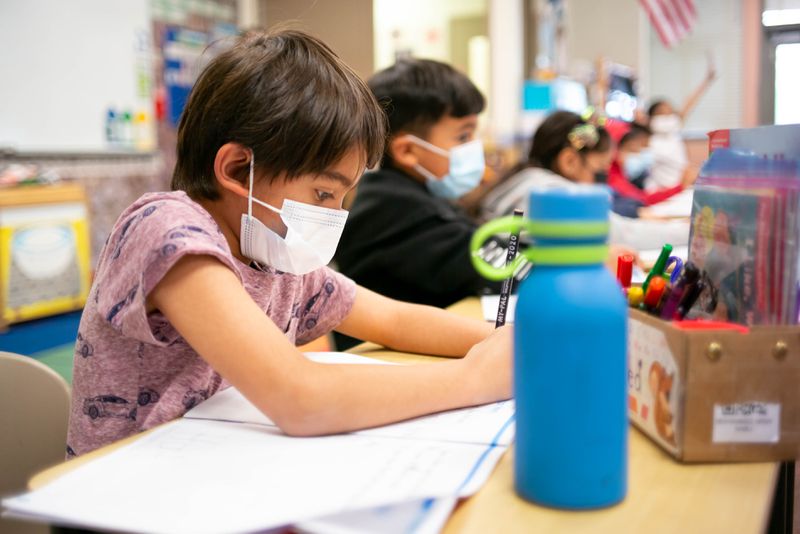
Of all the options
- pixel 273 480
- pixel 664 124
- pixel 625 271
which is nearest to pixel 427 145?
pixel 625 271

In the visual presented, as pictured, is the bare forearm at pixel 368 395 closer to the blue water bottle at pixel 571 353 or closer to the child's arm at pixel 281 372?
the child's arm at pixel 281 372

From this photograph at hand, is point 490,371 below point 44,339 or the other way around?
the other way around

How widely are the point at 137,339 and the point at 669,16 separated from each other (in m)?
4.87

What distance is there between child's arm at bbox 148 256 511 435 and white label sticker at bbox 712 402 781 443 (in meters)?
0.23

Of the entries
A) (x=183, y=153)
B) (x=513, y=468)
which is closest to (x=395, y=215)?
(x=183, y=153)

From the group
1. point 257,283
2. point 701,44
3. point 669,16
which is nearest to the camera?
point 257,283

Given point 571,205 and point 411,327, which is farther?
point 411,327

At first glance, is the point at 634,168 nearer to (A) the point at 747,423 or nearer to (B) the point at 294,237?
(B) the point at 294,237

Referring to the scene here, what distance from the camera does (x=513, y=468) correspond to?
0.54 m

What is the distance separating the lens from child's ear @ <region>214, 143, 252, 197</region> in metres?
0.89

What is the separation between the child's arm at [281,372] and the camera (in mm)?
664

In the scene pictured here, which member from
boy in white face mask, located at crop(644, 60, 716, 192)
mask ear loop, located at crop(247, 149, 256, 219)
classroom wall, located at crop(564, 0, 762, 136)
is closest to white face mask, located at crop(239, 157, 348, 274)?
mask ear loop, located at crop(247, 149, 256, 219)

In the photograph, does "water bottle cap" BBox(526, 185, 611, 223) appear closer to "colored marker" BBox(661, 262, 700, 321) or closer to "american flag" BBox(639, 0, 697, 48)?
"colored marker" BBox(661, 262, 700, 321)

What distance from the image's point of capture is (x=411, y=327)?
106 centimetres
